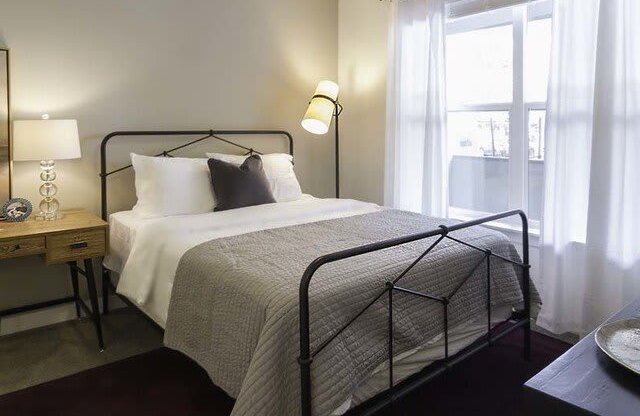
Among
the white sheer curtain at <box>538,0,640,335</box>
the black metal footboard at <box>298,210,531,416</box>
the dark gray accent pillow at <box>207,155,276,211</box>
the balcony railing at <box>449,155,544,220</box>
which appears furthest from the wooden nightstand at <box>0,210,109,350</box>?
the white sheer curtain at <box>538,0,640,335</box>

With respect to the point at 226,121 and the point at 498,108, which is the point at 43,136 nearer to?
the point at 226,121

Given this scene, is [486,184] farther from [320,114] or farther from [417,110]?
[320,114]

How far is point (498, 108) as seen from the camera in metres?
3.29

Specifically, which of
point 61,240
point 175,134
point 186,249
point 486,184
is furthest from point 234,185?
point 486,184

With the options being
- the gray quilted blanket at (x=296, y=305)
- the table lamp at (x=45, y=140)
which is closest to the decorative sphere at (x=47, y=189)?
the table lamp at (x=45, y=140)

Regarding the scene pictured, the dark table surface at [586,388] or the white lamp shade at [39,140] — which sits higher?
the white lamp shade at [39,140]

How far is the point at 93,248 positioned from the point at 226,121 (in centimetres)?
144

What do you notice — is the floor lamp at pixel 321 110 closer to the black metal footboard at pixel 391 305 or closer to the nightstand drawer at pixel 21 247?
the black metal footboard at pixel 391 305

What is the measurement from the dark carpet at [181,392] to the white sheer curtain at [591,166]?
475mm

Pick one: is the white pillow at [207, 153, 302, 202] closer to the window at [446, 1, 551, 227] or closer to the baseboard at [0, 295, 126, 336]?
the window at [446, 1, 551, 227]

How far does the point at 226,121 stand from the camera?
362 cm

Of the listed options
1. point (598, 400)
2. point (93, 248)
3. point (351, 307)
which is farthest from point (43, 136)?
point (598, 400)

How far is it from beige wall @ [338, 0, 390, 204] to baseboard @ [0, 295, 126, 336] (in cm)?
232

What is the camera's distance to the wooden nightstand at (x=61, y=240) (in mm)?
2387
